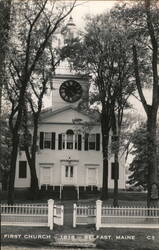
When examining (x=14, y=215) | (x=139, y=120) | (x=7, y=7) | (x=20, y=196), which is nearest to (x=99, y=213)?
(x=14, y=215)

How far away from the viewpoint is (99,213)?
19141 mm

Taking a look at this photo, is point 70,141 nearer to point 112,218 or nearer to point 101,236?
point 112,218

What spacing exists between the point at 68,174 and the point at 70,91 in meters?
7.50

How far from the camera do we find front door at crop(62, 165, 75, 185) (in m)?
44.7

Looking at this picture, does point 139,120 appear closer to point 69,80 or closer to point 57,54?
point 69,80

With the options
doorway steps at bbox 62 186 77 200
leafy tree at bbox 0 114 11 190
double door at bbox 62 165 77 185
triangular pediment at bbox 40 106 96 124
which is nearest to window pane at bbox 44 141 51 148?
triangular pediment at bbox 40 106 96 124

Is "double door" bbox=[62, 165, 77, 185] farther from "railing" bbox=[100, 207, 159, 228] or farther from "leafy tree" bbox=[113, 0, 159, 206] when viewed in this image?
"railing" bbox=[100, 207, 159, 228]

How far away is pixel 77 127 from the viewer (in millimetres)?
40719

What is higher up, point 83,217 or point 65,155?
point 65,155

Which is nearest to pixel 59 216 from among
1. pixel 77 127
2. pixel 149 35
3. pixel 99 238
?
pixel 99 238

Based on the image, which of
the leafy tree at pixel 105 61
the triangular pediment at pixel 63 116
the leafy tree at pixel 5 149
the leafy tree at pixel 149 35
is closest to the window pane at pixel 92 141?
the triangular pediment at pixel 63 116

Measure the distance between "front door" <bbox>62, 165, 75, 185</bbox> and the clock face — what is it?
6.12m

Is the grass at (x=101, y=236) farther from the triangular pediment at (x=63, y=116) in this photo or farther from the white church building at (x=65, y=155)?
the triangular pediment at (x=63, y=116)

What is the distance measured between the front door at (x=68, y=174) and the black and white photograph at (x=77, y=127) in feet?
0.28
